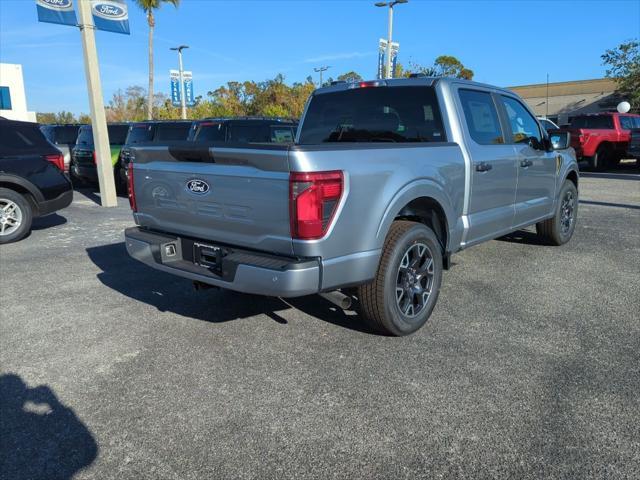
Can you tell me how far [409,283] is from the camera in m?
3.74

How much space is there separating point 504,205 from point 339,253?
101 inches

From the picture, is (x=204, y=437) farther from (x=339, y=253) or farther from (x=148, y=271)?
(x=148, y=271)

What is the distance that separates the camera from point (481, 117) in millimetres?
4688

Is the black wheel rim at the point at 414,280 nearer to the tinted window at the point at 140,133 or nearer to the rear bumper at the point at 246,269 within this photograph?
the rear bumper at the point at 246,269

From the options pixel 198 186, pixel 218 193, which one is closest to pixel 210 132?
pixel 198 186

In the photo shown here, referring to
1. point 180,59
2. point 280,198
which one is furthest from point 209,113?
point 280,198

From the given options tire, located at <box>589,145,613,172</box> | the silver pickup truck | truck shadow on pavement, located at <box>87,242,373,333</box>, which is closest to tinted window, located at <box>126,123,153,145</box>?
truck shadow on pavement, located at <box>87,242,373,333</box>

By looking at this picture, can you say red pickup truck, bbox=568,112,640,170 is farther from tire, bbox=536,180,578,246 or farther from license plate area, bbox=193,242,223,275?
license plate area, bbox=193,242,223,275

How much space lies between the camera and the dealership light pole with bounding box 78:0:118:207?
10.2 metres

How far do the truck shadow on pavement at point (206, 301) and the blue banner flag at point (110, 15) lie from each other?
7.13m

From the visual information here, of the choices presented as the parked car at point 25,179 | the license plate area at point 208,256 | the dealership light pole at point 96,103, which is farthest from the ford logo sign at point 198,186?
the dealership light pole at point 96,103

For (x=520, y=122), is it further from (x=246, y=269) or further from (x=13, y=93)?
(x=13, y=93)

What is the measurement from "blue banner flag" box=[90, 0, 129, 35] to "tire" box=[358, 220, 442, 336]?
31.1ft

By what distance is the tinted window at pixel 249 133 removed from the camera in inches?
402
